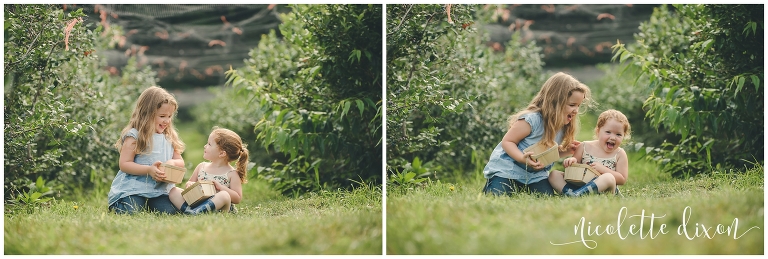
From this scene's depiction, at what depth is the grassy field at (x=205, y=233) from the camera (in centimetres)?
307

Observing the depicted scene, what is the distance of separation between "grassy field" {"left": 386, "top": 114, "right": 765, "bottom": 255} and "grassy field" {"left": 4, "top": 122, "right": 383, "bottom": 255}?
0.22 metres

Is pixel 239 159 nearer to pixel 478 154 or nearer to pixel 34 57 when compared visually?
pixel 34 57

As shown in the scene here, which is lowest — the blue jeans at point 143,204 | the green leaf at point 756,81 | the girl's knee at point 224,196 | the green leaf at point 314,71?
the blue jeans at point 143,204

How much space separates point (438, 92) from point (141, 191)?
176cm

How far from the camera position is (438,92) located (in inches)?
154

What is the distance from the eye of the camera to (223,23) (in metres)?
4.69

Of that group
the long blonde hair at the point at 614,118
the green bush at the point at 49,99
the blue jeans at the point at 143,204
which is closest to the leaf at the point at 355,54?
the blue jeans at the point at 143,204

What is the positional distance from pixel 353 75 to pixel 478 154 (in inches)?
44.8

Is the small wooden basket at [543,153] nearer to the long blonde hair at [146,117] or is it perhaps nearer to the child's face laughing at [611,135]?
the child's face laughing at [611,135]

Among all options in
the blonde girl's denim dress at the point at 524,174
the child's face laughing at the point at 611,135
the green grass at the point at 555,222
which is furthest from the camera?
the child's face laughing at the point at 611,135

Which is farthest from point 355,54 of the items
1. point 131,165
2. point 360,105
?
point 131,165

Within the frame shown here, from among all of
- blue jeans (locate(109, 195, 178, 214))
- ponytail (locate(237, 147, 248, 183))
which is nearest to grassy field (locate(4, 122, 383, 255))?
blue jeans (locate(109, 195, 178, 214))
